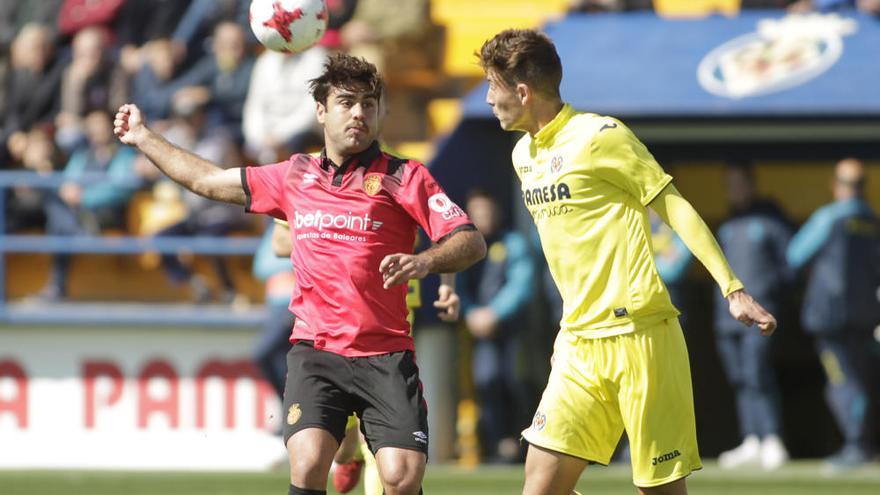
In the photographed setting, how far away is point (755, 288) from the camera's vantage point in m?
12.5

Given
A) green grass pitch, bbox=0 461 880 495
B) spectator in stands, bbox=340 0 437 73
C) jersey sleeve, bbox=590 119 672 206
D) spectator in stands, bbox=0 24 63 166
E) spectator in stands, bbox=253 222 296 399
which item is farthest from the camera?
spectator in stands, bbox=0 24 63 166

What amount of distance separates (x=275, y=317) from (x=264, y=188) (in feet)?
17.8

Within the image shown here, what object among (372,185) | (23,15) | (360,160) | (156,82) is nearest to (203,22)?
(156,82)

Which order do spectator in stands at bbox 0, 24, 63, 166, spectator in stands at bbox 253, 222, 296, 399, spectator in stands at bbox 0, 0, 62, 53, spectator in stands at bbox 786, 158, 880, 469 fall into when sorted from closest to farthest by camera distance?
spectator in stands at bbox 253, 222, 296, 399, spectator in stands at bbox 786, 158, 880, 469, spectator in stands at bbox 0, 24, 63, 166, spectator in stands at bbox 0, 0, 62, 53

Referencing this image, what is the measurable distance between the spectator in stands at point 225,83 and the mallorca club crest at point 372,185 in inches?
301

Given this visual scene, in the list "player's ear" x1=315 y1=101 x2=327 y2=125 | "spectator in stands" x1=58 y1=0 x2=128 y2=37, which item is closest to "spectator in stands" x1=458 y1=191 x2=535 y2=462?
"spectator in stands" x1=58 y1=0 x2=128 y2=37

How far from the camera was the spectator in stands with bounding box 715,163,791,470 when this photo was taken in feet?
41.0

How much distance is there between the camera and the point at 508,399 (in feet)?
42.8

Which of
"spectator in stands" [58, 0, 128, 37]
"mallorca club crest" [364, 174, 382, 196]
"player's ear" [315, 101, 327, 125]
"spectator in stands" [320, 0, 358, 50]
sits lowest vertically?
"mallorca club crest" [364, 174, 382, 196]

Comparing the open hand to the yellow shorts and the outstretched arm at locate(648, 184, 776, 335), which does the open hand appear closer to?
the outstretched arm at locate(648, 184, 776, 335)

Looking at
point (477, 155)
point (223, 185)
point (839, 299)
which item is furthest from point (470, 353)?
point (223, 185)

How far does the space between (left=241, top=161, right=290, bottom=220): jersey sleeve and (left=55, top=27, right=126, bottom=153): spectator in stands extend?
8.02 metres

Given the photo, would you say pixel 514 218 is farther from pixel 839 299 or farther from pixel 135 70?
pixel 135 70

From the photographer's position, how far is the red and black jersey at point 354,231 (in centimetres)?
680
